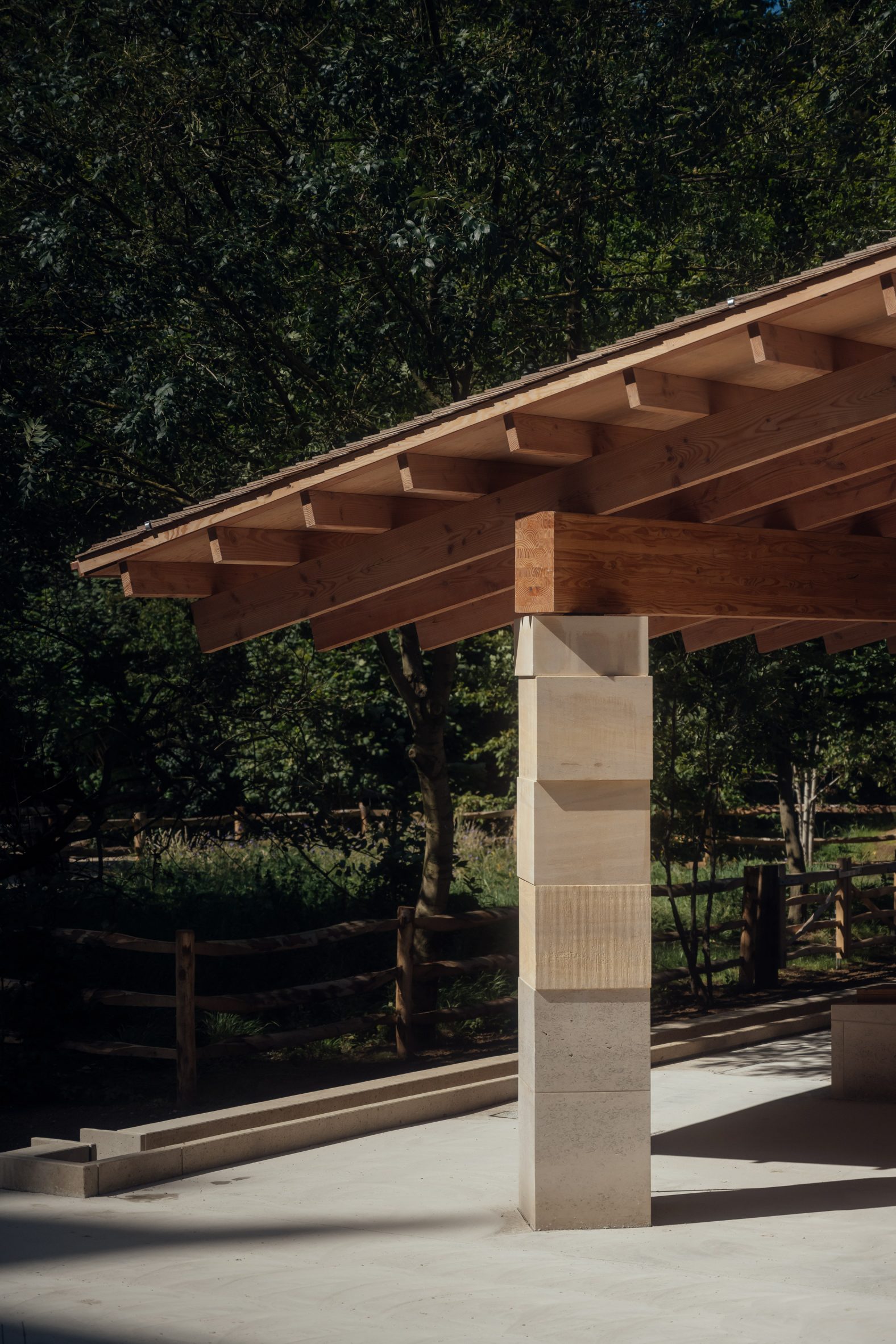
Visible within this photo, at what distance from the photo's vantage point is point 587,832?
5559 millimetres

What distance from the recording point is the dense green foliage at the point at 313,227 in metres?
10.1

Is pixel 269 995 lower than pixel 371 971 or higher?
higher

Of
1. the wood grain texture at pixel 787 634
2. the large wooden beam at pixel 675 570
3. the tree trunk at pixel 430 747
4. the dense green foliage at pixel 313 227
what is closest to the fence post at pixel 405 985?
the tree trunk at pixel 430 747

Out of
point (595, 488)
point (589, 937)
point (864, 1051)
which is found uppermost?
point (595, 488)

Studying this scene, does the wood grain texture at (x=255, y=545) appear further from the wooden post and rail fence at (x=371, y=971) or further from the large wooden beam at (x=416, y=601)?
the wooden post and rail fence at (x=371, y=971)

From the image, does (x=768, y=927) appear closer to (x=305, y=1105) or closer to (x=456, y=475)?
→ (x=305, y=1105)

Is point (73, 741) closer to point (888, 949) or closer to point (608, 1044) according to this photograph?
point (608, 1044)

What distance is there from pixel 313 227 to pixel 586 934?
6416mm

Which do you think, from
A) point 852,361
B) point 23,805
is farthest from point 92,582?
point 852,361

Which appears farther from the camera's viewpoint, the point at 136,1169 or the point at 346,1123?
the point at 346,1123

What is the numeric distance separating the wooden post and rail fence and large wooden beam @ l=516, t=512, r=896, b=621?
424 centimetres

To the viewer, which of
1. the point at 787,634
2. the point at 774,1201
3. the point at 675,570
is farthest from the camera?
the point at 787,634

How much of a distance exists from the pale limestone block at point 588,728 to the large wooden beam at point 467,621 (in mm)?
2365

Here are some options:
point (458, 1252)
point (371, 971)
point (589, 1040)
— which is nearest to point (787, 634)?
point (589, 1040)
